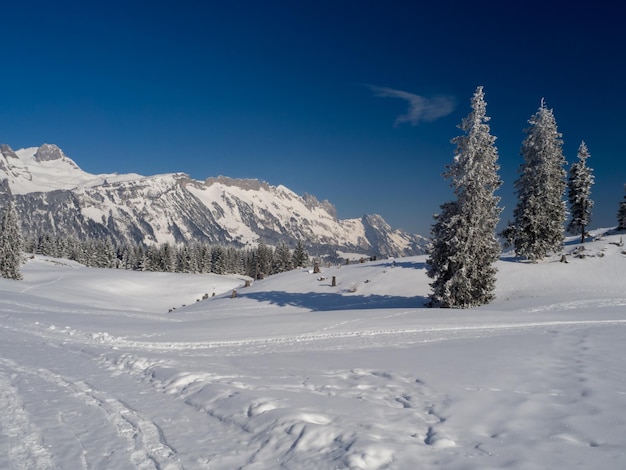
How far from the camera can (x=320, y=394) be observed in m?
7.47

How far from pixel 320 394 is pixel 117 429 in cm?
342

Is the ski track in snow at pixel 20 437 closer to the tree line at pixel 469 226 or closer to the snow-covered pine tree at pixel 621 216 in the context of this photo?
the tree line at pixel 469 226

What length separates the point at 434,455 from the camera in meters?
4.96

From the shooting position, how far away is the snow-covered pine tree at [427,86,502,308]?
2466 centimetres

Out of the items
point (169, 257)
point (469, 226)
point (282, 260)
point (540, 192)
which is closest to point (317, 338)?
point (469, 226)

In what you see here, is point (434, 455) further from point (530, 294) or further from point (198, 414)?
point (530, 294)

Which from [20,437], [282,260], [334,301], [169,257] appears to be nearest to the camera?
[20,437]

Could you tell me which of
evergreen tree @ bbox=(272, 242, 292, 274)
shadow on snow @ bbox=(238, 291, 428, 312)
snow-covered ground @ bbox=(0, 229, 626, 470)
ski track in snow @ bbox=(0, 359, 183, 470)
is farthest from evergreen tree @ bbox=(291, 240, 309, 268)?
ski track in snow @ bbox=(0, 359, 183, 470)

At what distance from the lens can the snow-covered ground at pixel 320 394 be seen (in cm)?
511

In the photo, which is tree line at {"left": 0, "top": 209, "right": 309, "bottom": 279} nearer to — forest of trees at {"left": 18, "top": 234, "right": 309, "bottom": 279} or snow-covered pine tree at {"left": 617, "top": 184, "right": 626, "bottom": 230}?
forest of trees at {"left": 18, "top": 234, "right": 309, "bottom": 279}

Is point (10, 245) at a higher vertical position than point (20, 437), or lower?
higher

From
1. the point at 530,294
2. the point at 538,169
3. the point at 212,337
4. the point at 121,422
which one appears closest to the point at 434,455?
the point at 121,422

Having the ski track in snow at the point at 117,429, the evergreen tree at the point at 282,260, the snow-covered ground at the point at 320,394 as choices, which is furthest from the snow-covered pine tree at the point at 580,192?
the evergreen tree at the point at 282,260

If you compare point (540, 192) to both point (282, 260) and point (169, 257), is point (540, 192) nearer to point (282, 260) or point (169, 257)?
point (282, 260)
